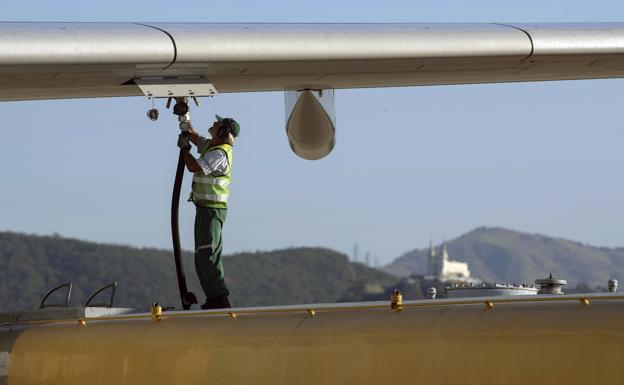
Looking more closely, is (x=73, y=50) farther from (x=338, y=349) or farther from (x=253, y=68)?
(x=338, y=349)

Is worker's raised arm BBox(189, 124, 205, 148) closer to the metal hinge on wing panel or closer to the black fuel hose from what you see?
the black fuel hose

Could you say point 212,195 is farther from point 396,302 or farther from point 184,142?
point 396,302

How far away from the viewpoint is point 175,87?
1302 cm

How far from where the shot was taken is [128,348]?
40.1 feet

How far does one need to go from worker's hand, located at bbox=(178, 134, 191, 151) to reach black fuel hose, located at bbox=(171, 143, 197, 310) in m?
0.05

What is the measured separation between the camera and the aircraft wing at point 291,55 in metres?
12.2

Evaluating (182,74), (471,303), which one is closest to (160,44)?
(182,74)

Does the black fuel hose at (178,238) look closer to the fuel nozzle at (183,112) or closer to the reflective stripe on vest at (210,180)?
the reflective stripe on vest at (210,180)

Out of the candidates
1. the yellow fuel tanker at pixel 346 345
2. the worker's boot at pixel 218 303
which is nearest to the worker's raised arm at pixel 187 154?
the worker's boot at pixel 218 303

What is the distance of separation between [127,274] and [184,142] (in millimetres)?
117575

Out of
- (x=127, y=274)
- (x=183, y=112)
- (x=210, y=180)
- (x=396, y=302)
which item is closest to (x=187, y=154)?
(x=210, y=180)

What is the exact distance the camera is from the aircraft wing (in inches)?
480

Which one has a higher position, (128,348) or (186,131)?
(186,131)

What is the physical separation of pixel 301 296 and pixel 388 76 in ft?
409
